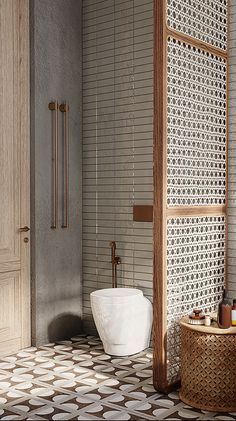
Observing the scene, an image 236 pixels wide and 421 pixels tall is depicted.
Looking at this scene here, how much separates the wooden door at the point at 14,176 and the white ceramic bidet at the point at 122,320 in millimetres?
646

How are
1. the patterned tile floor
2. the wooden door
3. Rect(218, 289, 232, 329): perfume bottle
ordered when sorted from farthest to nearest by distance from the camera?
the wooden door → Rect(218, 289, 232, 329): perfume bottle → the patterned tile floor

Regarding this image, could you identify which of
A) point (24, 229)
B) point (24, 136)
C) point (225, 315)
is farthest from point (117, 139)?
point (225, 315)

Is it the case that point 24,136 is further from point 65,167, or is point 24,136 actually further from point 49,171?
point 65,167

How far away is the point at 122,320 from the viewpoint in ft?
13.6

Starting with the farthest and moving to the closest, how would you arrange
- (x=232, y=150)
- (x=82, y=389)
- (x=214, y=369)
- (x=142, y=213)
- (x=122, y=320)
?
(x=142, y=213)
(x=122, y=320)
(x=232, y=150)
(x=82, y=389)
(x=214, y=369)

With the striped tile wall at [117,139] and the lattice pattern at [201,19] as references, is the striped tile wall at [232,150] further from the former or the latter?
the striped tile wall at [117,139]

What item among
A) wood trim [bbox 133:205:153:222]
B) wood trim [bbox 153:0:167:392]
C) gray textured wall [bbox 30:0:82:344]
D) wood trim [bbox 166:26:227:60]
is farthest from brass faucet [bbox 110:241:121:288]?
wood trim [bbox 166:26:227:60]

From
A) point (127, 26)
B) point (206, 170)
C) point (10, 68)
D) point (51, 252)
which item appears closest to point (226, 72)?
point (206, 170)

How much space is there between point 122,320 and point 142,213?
87cm

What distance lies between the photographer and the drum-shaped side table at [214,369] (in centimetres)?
324

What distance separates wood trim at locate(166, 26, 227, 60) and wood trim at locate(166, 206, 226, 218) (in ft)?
3.45

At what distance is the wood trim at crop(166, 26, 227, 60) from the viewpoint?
11.4ft

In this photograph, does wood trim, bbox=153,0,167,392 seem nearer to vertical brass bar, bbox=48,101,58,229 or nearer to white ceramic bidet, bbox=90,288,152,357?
white ceramic bidet, bbox=90,288,152,357

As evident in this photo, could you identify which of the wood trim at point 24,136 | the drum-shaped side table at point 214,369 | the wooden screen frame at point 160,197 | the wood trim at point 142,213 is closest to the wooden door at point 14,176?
the wood trim at point 24,136
